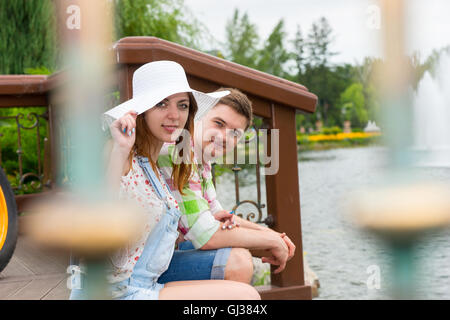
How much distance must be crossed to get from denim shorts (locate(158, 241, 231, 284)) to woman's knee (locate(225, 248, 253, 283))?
0.5 inches

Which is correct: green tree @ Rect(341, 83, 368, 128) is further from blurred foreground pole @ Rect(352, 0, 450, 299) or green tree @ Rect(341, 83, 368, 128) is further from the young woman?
the young woman

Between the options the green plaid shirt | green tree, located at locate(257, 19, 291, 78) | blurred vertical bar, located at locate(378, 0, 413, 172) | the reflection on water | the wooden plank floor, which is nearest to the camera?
→ blurred vertical bar, located at locate(378, 0, 413, 172)

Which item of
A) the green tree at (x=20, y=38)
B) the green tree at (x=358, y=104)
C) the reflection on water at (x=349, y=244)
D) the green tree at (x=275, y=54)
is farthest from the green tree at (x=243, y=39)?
the green tree at (x=358, y=104)

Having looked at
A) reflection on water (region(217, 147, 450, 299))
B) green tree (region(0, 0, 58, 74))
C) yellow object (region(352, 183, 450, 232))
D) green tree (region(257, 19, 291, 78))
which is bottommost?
reflection on water (region(217, 147, 450, 299))

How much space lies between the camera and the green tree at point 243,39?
49.0 meters

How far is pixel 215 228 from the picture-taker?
1426mm

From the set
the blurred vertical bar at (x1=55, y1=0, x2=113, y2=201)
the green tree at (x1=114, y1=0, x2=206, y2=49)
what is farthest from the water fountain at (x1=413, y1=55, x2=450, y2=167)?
the green tree at (x1=114, y1=0, x2=206, y2=49)

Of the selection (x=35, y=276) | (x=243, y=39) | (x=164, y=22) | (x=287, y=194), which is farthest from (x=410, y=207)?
(x=243, y=39)

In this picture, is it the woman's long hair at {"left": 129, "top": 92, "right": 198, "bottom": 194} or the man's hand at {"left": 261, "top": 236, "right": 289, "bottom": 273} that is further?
the man's hand at {"left": 261, "top": 236, "right": 289, "bottom": 273}

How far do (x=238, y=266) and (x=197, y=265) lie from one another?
0.14 metres

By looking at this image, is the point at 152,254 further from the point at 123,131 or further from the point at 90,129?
the point at 90,129

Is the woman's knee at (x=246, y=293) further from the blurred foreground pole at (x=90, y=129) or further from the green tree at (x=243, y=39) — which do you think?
the green tree at (x=243, y=39)

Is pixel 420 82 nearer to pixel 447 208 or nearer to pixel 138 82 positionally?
pixel 447 208

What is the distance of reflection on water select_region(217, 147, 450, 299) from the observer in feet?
2.74
